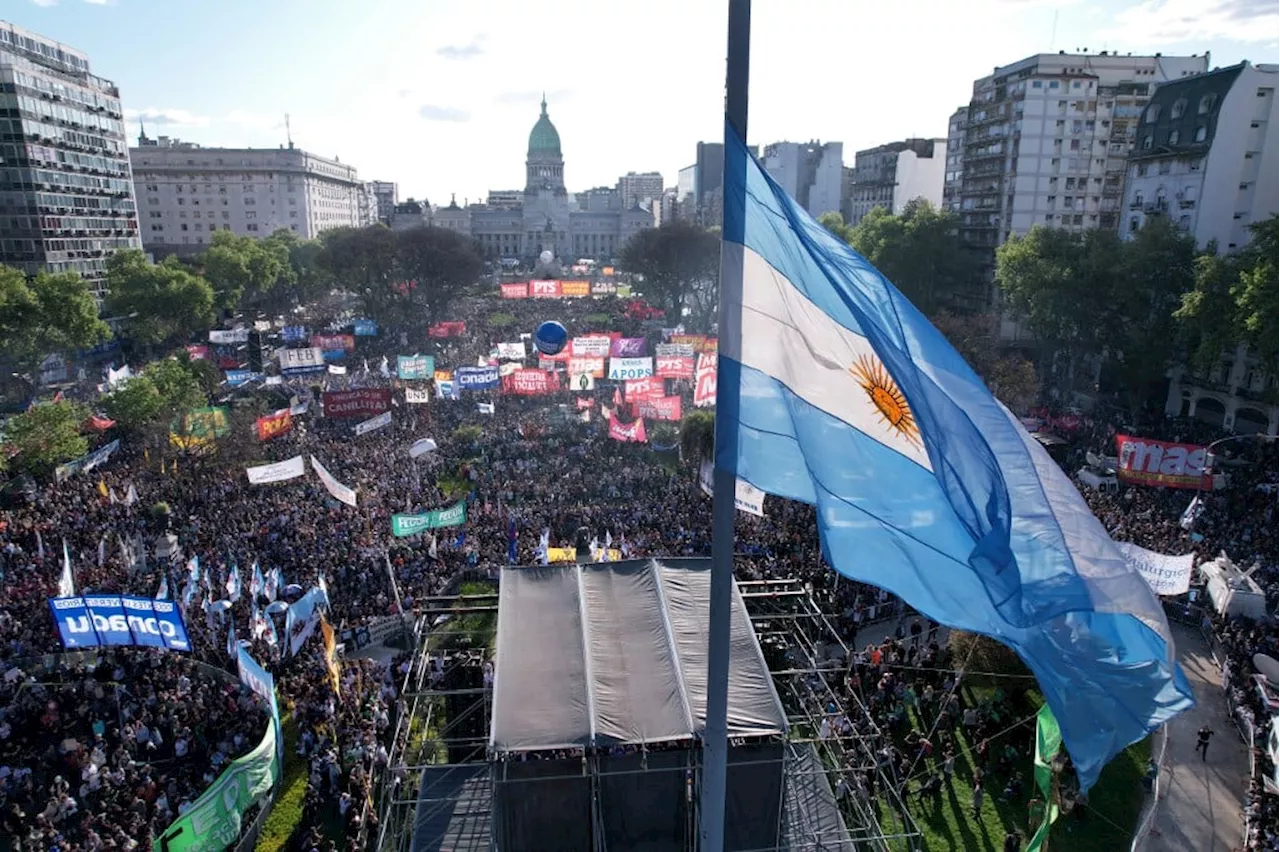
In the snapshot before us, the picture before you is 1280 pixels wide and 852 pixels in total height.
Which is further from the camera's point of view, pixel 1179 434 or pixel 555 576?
pixel 1179 434

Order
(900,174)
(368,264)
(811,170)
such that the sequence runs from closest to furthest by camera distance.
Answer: (368,264)
(900,174)
(811,170)

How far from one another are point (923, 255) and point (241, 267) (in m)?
52.6

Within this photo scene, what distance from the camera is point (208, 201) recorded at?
358 ft

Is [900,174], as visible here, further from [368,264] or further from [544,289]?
[368,264]

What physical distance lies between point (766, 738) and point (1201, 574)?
1653cm

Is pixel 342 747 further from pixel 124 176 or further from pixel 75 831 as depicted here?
pixel 124 176

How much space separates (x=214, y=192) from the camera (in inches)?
4301

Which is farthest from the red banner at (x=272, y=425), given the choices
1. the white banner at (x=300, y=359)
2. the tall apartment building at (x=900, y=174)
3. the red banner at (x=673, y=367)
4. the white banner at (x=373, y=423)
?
the tall apartment building at (x=900, y=174)

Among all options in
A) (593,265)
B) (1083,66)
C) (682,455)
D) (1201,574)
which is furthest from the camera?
(593,265)

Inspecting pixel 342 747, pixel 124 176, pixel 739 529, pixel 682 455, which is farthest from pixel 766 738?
pixel 124 176

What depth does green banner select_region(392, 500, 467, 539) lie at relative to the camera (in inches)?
821

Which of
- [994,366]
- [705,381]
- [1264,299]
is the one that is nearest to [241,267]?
[705,381]

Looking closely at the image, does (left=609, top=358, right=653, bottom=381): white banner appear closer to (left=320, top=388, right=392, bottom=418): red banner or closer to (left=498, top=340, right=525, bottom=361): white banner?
(left=320, top=388, right=392, bottom=418): red banner

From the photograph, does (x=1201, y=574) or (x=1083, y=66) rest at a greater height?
(x=1083, y=66)
